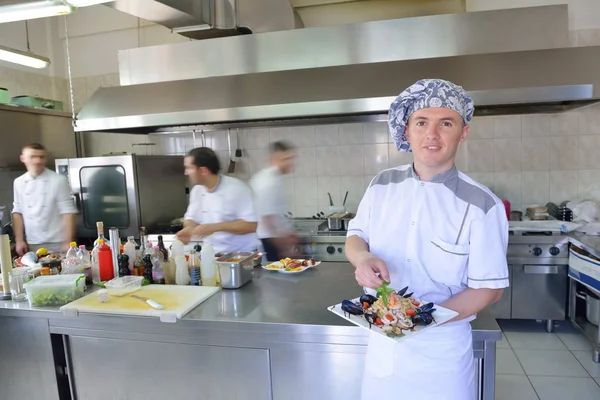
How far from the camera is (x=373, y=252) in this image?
143cm

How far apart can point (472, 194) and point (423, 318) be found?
0.40 meters

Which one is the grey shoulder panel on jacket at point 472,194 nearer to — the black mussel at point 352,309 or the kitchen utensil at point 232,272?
the black mussel at point 352,309

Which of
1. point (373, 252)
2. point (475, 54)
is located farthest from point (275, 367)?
point (475, 54)

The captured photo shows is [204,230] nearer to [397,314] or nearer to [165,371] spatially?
[165,371]

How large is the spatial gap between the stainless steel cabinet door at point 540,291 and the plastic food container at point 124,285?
9.24 feet

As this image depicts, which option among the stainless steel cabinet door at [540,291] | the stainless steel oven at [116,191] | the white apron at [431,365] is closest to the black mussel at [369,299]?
the white apron at [431,365]

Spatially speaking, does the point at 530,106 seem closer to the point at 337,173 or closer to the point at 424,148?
the point at 337,173

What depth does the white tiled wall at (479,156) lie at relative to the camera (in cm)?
359

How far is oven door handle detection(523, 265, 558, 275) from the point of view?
3264 millimetres

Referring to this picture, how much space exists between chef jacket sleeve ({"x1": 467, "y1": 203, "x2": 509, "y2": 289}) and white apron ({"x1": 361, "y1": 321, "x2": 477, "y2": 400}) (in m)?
0.18

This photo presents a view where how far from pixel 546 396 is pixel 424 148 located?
→ 2195 mm

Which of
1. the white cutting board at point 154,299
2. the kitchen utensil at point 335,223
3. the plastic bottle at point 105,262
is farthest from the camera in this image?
the kitchen utensil at point 335,223

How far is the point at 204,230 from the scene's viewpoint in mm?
2766

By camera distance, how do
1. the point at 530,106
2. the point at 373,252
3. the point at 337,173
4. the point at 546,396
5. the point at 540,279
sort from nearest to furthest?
the point at 373,252 < the point at 546,396 < the point at 530,106 < the point at 540,279 < the point at 337,173
